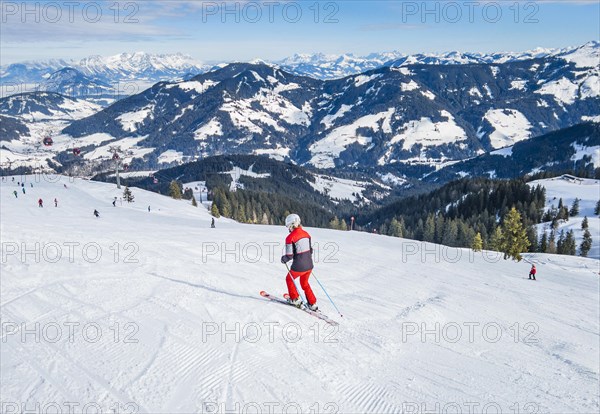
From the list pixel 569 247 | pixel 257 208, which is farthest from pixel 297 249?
pixel 257 208

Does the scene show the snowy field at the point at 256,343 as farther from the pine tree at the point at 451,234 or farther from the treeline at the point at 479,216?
the pine tree at the point at 451,234

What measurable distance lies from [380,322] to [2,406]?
8.28 meters

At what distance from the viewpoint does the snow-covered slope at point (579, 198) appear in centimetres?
10894

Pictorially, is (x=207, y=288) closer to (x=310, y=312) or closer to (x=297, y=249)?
(x=310, y=312)

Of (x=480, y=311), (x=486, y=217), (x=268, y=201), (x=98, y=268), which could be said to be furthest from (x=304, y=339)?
(x=268, y=201)

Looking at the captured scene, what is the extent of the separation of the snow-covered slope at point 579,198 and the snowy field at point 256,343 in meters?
Answer: 107

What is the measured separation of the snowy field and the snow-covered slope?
107063mm

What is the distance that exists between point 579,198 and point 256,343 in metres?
177

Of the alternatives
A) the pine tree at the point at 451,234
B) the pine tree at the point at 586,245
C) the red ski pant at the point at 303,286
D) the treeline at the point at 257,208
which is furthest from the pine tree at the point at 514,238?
the pine tree at the point at 586,245

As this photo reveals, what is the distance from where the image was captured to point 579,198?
15000 centimetres

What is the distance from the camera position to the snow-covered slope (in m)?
109

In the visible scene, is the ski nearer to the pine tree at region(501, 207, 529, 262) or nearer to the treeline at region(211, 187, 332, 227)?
the pine tree at region(501, 207, 529, 262)

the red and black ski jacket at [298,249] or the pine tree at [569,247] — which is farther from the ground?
the red and black ski jacket at [298,249]

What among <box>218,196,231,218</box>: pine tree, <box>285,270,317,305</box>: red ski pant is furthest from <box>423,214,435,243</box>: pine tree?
<box>285,270,317,305</box>: red ski pant
